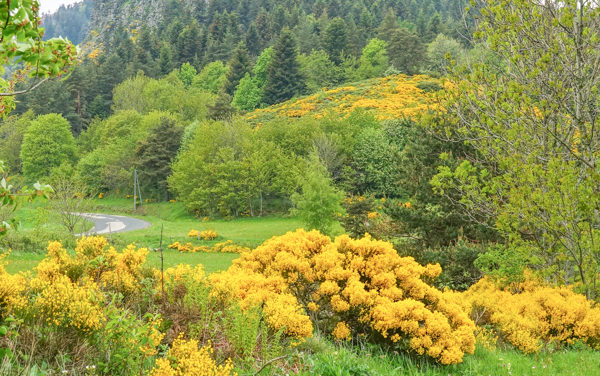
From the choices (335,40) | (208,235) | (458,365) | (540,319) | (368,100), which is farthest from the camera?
(335,40)

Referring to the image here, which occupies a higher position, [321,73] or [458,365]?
[321,73]

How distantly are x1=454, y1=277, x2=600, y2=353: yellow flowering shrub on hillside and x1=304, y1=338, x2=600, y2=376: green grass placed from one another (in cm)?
47

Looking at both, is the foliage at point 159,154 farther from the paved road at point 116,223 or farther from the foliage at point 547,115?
the foliage at point 547,115

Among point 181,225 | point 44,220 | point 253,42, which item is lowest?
point 181,225

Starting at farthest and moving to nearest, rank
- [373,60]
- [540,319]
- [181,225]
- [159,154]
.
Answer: [373,60] < [159,154] < [181,225] < [540,319]

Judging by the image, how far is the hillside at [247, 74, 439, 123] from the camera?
48.4m

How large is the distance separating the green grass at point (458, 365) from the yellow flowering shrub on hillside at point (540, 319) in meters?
0.47

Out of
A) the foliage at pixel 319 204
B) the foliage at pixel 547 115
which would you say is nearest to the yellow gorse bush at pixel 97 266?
the foliage at pixel 547 115

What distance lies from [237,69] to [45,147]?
37.5 m

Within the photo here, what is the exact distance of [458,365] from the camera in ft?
16.5

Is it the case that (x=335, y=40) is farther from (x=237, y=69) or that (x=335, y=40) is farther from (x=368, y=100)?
(x=368, y=100)

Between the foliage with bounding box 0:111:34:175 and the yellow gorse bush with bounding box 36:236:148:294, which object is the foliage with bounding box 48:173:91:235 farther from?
the foliage with bounding box 0:111:34:175

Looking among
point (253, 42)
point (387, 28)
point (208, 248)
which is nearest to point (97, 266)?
point (208, 248)

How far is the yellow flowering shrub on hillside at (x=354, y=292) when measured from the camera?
4980 mm
